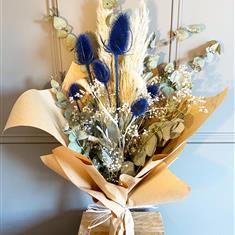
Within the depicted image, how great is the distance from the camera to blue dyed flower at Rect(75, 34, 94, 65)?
830mm

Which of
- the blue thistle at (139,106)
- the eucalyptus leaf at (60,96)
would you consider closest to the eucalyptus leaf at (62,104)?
the eucalyptus leaf at (60,96)

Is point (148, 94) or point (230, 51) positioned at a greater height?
point (230, 51)

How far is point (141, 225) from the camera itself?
3.29 ft

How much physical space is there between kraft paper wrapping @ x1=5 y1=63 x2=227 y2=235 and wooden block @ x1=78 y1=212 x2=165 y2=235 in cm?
9

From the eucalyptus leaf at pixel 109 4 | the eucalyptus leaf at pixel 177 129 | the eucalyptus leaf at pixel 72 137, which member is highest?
the eucalyptus leaf at pixel 109 4

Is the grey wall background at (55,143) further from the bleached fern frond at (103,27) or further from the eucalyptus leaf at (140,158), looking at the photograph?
the eucalyptus leaf at (140,158)

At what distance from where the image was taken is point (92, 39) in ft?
3.28

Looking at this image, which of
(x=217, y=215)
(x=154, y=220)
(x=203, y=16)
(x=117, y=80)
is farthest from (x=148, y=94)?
(x=217, y=215)

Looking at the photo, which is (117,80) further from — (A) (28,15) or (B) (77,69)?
(A) (28,15)

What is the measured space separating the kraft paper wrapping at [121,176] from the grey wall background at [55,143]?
0.22 m

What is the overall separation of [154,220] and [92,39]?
70 centimetres

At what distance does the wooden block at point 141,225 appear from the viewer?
3.19 feet

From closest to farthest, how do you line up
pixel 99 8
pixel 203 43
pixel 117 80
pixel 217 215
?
1. pixel 117 80
2. pixel 99 8
3. pixel 203 43
4. pixel 217 215

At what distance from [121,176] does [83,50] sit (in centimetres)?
39
